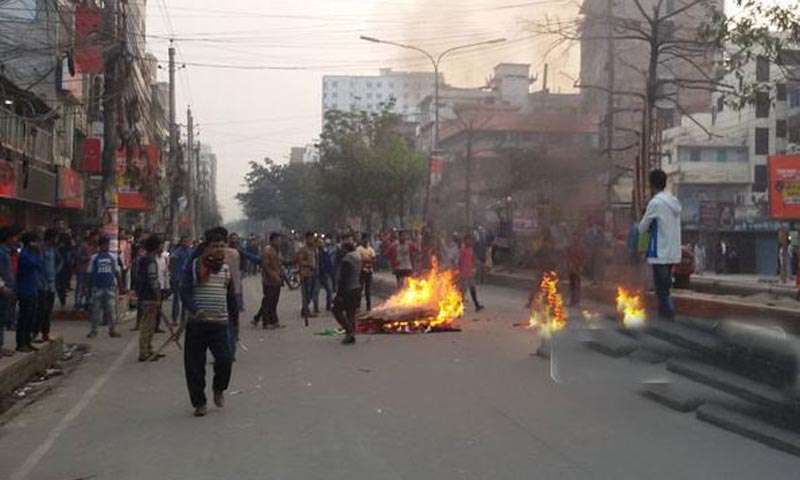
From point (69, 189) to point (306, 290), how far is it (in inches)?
A: 606

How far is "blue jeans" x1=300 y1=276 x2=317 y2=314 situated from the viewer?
57.8 ft

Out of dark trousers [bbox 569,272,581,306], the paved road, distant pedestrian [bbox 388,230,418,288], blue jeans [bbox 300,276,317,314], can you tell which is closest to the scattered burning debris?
blue jeans [bbox 300,276,317,314]

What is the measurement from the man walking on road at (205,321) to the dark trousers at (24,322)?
3987mm

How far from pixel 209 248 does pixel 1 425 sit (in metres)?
2.31

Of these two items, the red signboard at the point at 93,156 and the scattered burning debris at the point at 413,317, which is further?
the red signboard at the point at 93,156

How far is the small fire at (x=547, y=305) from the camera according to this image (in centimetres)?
1423

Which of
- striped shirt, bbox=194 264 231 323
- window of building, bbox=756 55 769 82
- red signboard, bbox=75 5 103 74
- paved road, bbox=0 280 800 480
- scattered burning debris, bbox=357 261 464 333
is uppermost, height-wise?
red signboard, bbox=75 5 103 74

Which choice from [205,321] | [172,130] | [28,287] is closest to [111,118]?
[28,287]

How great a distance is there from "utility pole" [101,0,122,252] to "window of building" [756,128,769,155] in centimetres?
4367

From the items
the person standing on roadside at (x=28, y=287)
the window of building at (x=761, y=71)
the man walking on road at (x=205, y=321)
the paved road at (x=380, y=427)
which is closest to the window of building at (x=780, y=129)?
the window of building at (x=761, y=71)

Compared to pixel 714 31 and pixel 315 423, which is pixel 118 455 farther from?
pixel 714 31

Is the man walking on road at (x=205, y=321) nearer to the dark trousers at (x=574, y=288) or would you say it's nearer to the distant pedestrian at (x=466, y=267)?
the distant pedestrian at (x=466, y=267)

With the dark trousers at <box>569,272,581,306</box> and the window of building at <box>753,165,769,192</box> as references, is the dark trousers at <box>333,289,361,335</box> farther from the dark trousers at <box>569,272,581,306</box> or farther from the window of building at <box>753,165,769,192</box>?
the window of building at <box>753,165,769,192</box>

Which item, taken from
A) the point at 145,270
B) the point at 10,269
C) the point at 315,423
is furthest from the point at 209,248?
the point at 145,270
